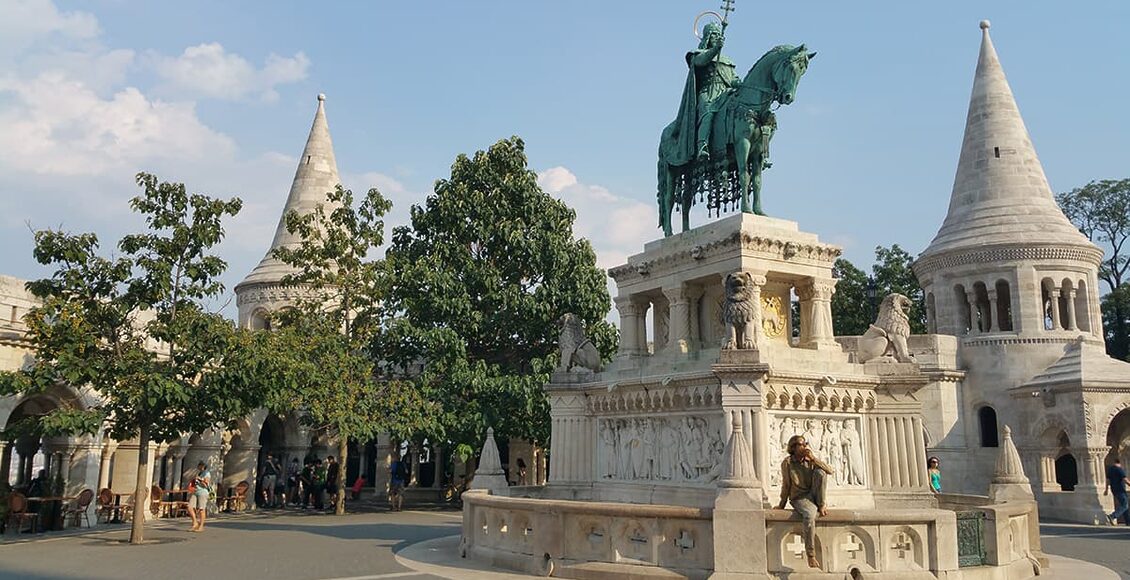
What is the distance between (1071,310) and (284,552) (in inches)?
1040

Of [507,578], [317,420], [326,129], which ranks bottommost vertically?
[507,578]

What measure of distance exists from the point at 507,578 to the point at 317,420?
1444 cm

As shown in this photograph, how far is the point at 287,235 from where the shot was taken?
1383 inches

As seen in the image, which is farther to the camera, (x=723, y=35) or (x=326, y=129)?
(x=326, y=129)

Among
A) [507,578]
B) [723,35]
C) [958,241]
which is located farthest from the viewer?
[958,241]

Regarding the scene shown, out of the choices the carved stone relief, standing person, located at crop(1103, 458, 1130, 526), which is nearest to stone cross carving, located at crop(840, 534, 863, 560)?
the carved stone relief

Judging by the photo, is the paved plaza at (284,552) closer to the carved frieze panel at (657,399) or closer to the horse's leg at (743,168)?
the carved frieze panel at (657,399)

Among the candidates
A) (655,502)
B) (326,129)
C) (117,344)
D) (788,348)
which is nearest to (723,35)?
(788,348)

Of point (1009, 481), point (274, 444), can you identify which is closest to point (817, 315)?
point (1009, 481)

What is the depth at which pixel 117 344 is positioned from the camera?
16.1 metres

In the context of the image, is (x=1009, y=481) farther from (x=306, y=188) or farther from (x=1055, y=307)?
(x=306, y=188)

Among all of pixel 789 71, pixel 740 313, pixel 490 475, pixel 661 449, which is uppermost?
pixel 789 71

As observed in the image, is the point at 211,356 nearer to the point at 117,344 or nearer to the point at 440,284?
the point at 117,344

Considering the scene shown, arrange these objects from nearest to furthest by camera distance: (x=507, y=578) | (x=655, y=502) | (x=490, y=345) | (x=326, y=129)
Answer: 1. (x=507, y=578)
2. (x=655, y=502)
3. (x=490, y=345)
4. (x=326, y=129)
